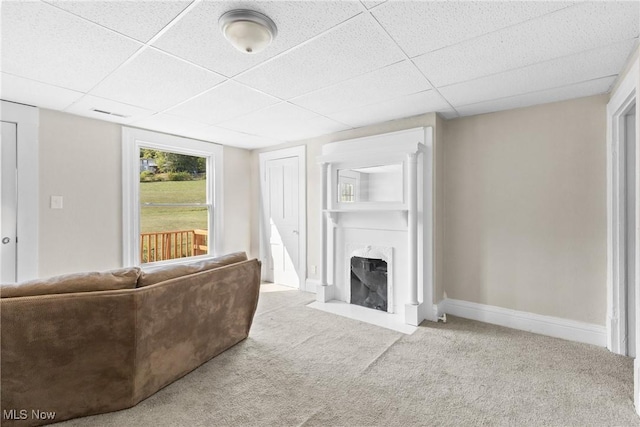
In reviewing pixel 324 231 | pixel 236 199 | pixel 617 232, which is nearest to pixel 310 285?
pixel 324 231

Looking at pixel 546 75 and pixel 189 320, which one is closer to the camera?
pixel 189 320

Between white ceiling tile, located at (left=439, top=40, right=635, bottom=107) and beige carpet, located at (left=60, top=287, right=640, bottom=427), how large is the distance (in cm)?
220

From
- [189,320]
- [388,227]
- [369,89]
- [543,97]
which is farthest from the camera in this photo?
[388,227]

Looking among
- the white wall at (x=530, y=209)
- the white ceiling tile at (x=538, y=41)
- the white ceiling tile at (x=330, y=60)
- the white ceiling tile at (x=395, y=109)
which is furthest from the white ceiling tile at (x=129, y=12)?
the white wall at (x=530, y=209)

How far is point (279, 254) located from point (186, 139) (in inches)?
86.2

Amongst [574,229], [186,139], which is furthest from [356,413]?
[186,139]

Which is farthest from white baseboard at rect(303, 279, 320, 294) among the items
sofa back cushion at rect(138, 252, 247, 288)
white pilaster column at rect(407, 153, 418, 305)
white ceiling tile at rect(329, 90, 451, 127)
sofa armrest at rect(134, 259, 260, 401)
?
white ceiling tile at rect(329, 90, 451, 127)

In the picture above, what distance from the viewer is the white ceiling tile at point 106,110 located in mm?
2795

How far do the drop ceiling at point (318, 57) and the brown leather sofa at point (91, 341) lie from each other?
1428 millimetres

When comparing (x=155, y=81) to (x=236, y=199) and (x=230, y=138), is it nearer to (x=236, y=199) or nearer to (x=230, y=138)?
(x=230, y=138)

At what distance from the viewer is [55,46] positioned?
1.82 m

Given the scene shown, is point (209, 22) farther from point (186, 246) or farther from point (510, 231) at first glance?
point (186, 246)
